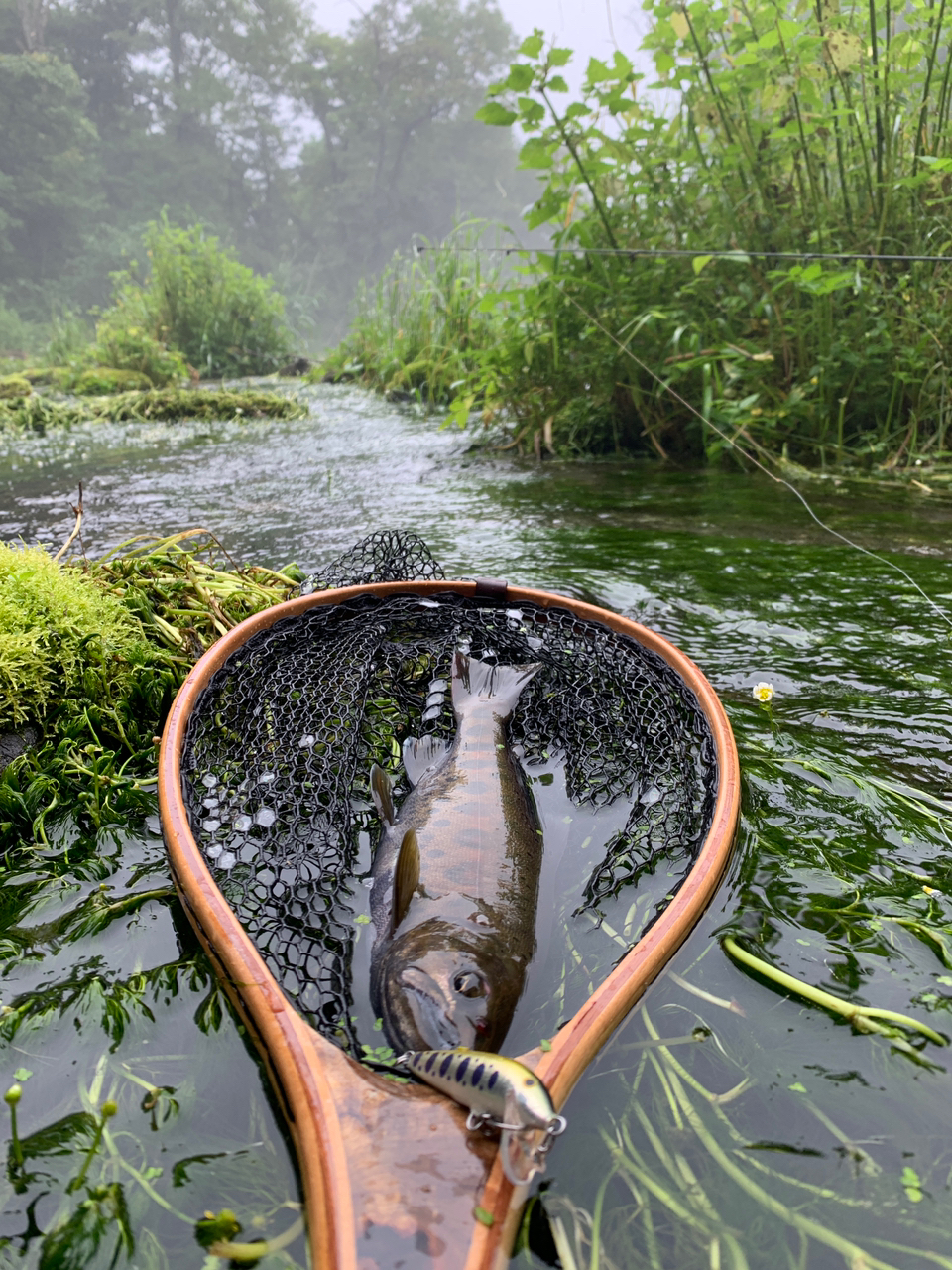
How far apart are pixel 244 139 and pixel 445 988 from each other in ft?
229

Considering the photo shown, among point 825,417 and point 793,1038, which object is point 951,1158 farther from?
point 825,417

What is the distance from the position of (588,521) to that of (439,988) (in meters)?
4.22

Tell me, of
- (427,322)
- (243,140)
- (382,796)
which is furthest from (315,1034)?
(243,140)

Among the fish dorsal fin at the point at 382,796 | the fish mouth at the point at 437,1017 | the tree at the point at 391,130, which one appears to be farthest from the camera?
the tree at the point at 391,130

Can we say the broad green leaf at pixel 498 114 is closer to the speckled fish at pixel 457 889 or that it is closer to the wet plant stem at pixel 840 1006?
the speckled fish at pixel 457 889

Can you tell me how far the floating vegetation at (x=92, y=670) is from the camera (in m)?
2.04

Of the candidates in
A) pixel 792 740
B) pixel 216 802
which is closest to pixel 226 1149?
pixel 216 802

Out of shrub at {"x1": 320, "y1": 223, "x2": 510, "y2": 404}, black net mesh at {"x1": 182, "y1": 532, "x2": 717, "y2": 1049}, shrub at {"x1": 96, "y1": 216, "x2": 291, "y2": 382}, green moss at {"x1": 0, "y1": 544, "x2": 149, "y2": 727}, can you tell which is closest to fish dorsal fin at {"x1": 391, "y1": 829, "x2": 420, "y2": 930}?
black net mesh at {"x1": 182, "y1": 532, "x2": 717, "y2": 1049}

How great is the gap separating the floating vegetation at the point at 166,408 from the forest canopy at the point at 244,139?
30.2 m

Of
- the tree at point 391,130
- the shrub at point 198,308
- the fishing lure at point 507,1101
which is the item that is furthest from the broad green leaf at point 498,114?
the tree at point 391,130

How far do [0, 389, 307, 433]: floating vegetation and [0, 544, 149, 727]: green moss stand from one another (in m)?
9.01

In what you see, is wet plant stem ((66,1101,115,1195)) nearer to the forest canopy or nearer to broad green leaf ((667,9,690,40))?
broad green leaf ((667,9,690,40))

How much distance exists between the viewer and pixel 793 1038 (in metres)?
1.40

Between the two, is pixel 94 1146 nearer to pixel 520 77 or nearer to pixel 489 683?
pixel 489 683
